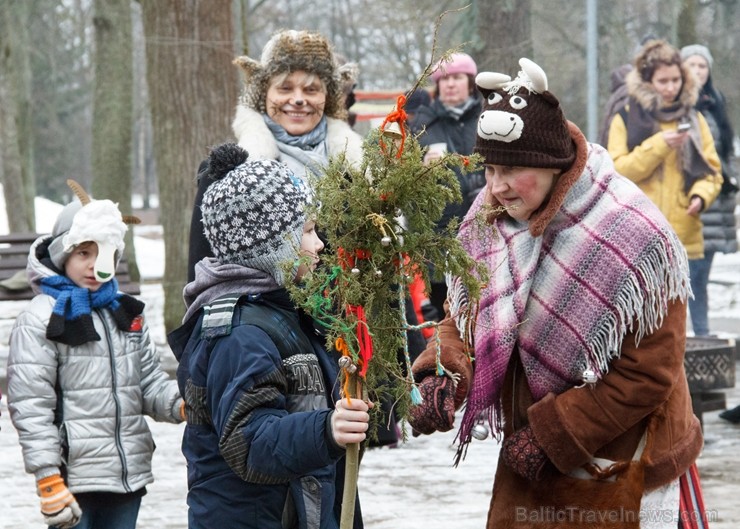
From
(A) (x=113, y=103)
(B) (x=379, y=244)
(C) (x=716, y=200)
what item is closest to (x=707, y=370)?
(C) (x=716, y=200)

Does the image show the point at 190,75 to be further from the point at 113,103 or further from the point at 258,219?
the point at 113,103

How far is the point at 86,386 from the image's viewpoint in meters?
4.65

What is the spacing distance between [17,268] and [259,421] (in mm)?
7993

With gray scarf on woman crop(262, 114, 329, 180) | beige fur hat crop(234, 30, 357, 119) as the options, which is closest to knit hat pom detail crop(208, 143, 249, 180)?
gray scarf on woman crop(262, 114, 329, 180)

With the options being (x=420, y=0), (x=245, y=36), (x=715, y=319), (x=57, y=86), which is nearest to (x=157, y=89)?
(x=245, y=36)

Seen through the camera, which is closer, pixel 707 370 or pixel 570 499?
pixel 570 499

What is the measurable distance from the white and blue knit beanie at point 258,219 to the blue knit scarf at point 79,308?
1.33m

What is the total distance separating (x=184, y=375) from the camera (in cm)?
357

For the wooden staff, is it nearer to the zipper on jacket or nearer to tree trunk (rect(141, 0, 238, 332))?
the zipper on jacket

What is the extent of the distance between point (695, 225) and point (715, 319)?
4453mm

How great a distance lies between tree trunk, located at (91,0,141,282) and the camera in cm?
1783

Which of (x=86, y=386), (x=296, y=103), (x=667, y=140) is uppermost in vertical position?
(x=296, y=103)

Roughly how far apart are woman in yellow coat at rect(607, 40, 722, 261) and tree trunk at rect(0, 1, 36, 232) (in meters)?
15.2

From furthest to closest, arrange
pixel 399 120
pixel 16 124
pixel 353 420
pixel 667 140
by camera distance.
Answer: pixel 16 124 → pixel 667 140 → pixel 353 420 → pixel 399 120
